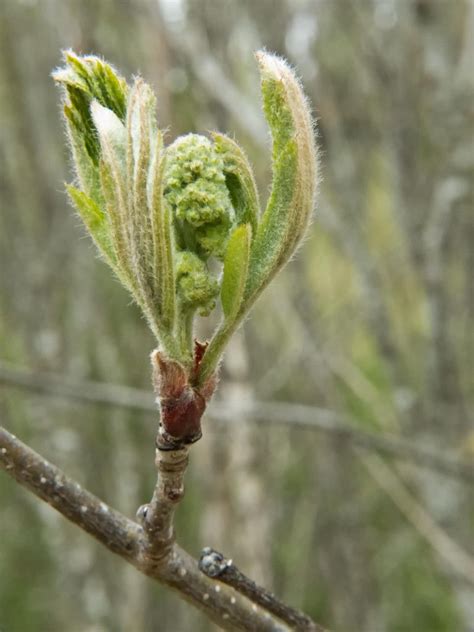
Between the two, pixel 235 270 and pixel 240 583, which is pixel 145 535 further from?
pixel 235 270

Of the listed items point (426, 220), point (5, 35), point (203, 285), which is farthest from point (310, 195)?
point (5, 35)

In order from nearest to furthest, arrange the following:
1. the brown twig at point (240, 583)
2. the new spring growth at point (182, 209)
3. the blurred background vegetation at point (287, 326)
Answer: the new spring growth at point (182, 209) < the brown twig at point (240, 583) < the blurred background vegetation at point (287, 326)

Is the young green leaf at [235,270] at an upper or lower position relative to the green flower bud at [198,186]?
lower

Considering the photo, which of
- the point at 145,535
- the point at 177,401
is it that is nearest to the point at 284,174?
the point at 177,401

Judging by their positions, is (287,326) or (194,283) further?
(287,326)

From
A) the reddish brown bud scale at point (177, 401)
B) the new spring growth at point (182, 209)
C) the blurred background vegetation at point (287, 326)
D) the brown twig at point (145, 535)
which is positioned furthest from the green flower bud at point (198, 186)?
→ the blurred background vegetation at point (287, 326)

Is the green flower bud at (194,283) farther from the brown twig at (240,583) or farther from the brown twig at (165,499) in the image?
the brown twig at (240,583)
